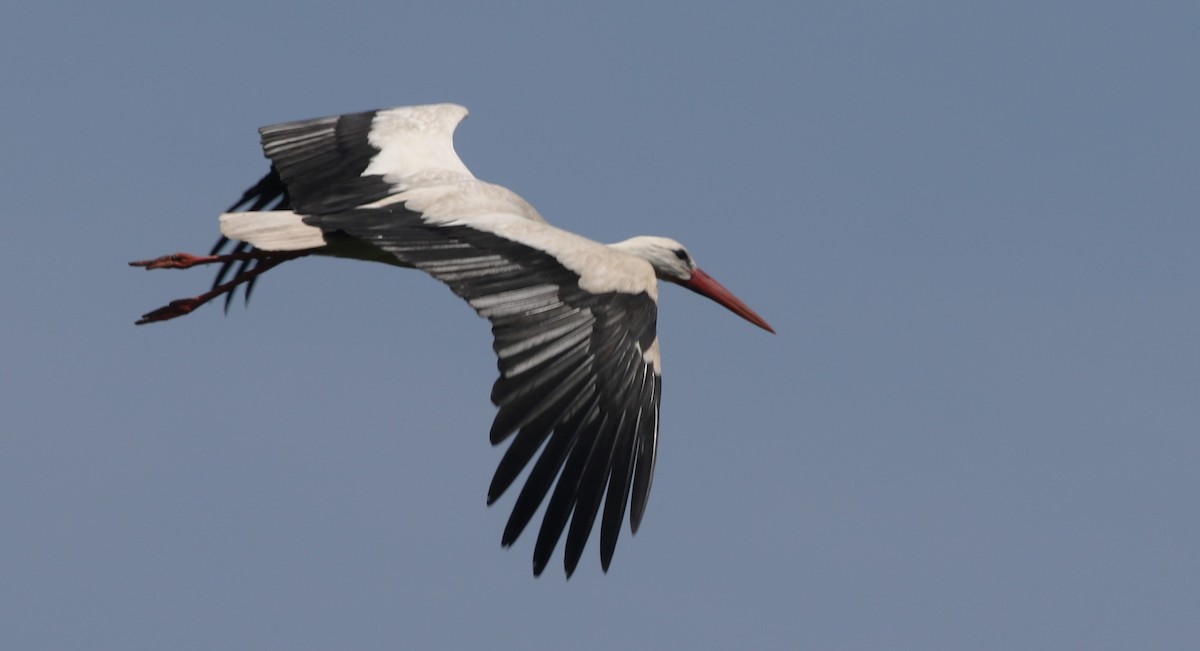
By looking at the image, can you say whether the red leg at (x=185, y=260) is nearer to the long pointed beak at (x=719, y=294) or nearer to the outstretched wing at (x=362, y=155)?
the outstretched wing at (x=362, y=155)

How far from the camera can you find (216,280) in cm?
1376

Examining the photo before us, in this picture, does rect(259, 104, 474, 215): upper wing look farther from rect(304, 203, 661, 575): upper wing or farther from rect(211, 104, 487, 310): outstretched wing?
rect(304, 203, 661, 575): upper wing

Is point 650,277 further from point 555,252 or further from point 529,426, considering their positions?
point 529,426

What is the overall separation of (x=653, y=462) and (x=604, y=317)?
823 mm

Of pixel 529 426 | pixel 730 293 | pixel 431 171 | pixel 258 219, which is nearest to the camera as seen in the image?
pixel 529 426

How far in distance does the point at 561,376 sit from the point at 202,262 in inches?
135

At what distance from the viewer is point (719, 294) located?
43.3 feet

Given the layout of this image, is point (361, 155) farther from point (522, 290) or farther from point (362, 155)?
point (522, 290)

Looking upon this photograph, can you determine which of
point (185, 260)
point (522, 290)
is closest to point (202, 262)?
point (185, 260)


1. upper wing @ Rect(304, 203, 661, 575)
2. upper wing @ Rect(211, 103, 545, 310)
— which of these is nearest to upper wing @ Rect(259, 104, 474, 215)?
upper wing @ Rect(211, 103, 545, 310)

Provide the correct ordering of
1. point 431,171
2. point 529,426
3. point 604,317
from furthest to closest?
point 431,171, point 604,317, point 529,426

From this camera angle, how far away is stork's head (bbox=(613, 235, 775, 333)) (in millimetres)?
12773

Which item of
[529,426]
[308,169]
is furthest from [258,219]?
[529,426]

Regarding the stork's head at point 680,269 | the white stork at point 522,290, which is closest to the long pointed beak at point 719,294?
the stork's head at point 680,269
